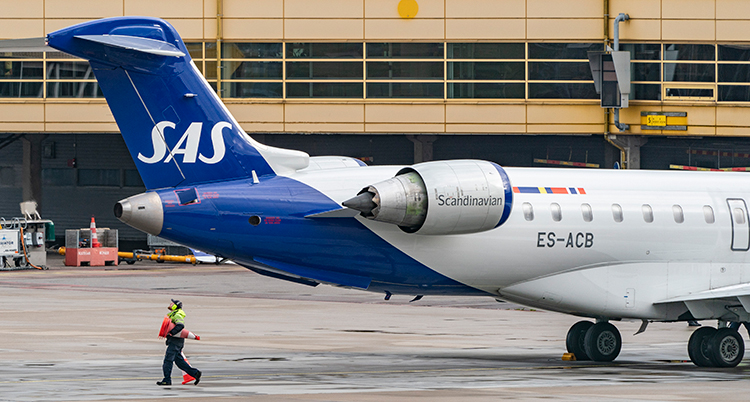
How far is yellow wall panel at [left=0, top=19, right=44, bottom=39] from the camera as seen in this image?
56500 mm

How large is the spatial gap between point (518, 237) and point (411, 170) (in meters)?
2.57

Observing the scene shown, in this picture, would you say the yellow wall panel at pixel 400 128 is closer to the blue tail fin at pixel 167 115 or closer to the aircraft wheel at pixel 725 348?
the aircraft wheel at pixel 725 348

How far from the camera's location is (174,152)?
2083cm

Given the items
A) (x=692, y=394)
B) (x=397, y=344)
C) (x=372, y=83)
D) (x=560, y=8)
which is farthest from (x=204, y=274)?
(x=692, y=394)

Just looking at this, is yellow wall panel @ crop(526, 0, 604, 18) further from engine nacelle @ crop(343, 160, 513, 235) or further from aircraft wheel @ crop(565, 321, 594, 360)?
engine nacelle @ crop(343, 160, 513, 235)

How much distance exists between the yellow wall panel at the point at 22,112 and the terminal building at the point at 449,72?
0.07 meters

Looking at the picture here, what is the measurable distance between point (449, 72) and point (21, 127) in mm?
22205

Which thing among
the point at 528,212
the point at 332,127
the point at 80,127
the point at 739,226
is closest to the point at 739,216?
the point at 739,226

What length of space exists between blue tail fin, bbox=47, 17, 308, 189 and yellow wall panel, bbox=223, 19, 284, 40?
35.1 m

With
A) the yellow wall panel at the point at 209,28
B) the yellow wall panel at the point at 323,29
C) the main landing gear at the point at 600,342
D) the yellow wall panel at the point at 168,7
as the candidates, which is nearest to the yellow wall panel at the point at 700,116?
the yellow wall panel at the point at 323,29

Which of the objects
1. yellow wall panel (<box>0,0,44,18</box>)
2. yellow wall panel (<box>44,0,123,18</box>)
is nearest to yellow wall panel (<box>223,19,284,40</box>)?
yellow wall panel (<box>44,0,123,18</box>)

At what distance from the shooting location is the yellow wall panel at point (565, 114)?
55000 mm

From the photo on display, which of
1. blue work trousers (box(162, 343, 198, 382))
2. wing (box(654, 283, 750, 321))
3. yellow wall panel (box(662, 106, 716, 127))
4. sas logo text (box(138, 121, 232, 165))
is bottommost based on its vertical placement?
blue work trousers (box(162, 343, 198, 382))

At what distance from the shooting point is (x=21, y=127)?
57.7 metres
